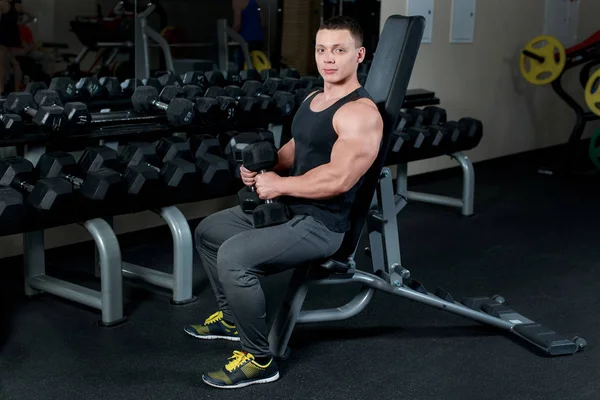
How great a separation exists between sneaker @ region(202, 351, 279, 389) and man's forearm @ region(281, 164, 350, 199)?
0.45 m

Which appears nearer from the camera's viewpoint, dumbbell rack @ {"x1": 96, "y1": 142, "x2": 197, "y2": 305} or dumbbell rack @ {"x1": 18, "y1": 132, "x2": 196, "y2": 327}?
dumbbell rack @ {"x1": 18, "y1": 132, "x2": 196, "y2": 327}

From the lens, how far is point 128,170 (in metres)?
2.52

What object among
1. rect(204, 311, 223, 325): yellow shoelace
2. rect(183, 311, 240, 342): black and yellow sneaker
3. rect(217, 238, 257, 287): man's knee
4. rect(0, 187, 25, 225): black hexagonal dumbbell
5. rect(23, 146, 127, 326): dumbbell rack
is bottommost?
rect(183, 311, 240, 342): black and yellow sneaker

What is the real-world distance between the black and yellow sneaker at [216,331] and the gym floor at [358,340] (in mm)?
28

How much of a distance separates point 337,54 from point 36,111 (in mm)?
1088

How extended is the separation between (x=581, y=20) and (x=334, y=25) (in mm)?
5029

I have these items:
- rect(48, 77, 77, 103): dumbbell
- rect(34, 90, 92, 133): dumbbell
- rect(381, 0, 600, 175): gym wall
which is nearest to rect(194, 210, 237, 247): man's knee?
rect(34, 90, 92, 133): dumbbell

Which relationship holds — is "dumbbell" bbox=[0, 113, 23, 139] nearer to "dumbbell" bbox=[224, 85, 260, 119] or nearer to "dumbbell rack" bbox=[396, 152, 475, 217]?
"dumbbell" bbox=[224, 85, 260, 119]

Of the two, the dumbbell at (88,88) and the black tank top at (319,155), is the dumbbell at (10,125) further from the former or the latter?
the black tank top at (319,155)

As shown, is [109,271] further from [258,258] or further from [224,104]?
[224,104]

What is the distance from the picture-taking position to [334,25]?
1.98 metres

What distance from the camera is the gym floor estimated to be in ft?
6.69

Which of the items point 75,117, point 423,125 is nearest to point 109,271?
point 75,117

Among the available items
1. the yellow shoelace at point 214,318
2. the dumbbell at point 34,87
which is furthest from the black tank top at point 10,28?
the yellow shoelace at point 214,318
